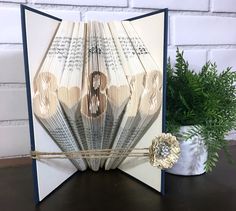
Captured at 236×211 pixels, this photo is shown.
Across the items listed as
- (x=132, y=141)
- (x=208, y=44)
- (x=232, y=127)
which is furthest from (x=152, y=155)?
(x=208, y=44)

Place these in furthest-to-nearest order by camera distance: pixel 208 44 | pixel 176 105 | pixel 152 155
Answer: pixel 208 44, pixel 176 105, pixel 152 155

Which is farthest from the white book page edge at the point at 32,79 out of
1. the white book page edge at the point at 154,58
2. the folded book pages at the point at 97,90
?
the white book page edge at the point at 154,58

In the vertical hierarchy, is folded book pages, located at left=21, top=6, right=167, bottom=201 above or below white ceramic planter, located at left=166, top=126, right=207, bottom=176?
above

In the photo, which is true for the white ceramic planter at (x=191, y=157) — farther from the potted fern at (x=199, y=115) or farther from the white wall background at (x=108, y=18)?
the white wall background at (x=108, y=18)

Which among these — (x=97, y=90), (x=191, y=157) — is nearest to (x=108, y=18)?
(x=97, y=90)

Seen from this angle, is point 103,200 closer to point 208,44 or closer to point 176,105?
point 176,105

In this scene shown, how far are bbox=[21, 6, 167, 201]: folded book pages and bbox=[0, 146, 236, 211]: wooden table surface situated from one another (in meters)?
0.02

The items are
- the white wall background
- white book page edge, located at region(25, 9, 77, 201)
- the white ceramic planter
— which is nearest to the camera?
white book page edge, located at region(25, 9, 77, 201)

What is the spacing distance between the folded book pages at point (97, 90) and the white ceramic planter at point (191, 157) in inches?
3.0

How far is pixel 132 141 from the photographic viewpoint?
497mm

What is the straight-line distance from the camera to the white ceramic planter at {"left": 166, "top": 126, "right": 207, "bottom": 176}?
51cm

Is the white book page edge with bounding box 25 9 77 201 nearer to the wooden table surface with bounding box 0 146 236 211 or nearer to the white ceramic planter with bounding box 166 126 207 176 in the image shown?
the wooden table surface with bounding box 0 146 236 211

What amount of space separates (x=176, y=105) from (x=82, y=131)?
184 millimetres

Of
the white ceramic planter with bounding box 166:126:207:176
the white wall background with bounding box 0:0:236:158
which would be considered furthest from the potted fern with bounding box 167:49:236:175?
the white wall background with bounding box 0:0:236:158
